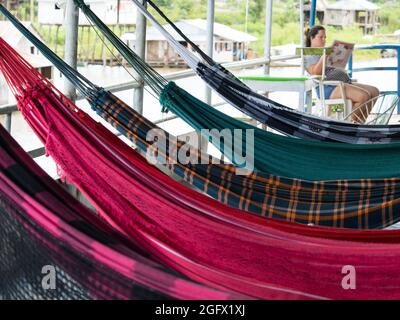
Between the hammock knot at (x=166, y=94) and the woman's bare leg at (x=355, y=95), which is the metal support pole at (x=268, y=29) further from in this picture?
the hammock knot at (x=166, y=94)

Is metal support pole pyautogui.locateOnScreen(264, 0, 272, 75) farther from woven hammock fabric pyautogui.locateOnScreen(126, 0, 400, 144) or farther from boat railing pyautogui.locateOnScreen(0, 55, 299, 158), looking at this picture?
woven hammock fabric pyautogui.locateOnScreen(126, 0, 400, 144)

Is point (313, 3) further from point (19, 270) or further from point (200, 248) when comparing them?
point (19, 270)

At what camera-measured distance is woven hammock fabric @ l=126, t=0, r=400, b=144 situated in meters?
3.24

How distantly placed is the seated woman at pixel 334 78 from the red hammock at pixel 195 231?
273 cm

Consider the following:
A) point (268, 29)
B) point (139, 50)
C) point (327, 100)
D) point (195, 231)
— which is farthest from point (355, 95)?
point (195, 231)

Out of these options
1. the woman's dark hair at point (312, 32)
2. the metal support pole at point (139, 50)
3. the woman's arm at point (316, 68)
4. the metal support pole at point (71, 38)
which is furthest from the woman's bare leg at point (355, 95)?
the metal support pole at point (71, 38)

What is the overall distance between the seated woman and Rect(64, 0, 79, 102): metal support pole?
2.13 meters

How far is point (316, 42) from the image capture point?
5184mm

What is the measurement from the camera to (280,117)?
10.9 ft

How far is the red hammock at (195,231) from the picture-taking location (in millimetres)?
1603

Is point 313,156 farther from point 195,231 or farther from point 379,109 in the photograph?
point 379,109

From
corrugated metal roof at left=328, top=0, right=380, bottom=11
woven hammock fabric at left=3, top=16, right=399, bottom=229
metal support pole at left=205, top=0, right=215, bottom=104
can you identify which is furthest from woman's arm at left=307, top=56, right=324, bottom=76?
corrugated metal roof at left=328, top=0, right=380, bottom=11

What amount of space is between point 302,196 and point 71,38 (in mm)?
1152
